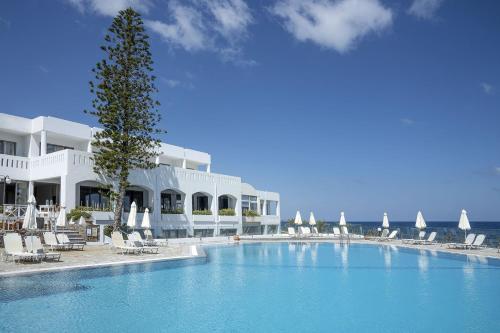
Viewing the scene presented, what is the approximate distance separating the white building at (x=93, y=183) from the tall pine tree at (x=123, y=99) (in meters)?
1.54

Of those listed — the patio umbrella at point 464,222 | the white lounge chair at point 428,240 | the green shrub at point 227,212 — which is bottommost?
the white lounge chair at point 428,240

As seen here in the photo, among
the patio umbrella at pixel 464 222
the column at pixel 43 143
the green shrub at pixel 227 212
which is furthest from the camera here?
the green shrub at pixel 227 212

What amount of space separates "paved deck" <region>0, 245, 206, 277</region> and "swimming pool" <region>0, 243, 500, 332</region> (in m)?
0.48

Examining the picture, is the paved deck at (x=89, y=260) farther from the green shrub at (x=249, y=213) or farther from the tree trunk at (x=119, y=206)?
the green shrub at (x=249, y=213)

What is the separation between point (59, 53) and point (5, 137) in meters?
6.70

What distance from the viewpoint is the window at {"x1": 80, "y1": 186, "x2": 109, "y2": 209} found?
2602cm

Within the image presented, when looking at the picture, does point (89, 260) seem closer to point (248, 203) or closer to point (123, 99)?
point (123, 99)

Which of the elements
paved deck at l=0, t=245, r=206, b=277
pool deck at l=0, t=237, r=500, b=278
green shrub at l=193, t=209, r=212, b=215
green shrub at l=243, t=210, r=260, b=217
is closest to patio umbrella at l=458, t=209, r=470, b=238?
pool deck at l=0, t=237, r=500, b=278

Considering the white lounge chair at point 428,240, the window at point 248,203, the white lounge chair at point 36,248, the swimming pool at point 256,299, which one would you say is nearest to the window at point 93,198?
the white lounge chair at point 36,248

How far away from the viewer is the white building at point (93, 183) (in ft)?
77.0

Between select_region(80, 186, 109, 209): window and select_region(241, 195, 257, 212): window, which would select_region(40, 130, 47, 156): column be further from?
select_region(241, 195, 257, 212): window

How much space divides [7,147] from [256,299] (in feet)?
70.8

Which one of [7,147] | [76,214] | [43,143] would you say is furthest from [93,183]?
[7,147]

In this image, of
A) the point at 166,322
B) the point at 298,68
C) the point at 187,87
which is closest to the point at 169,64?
the point at 187,87
